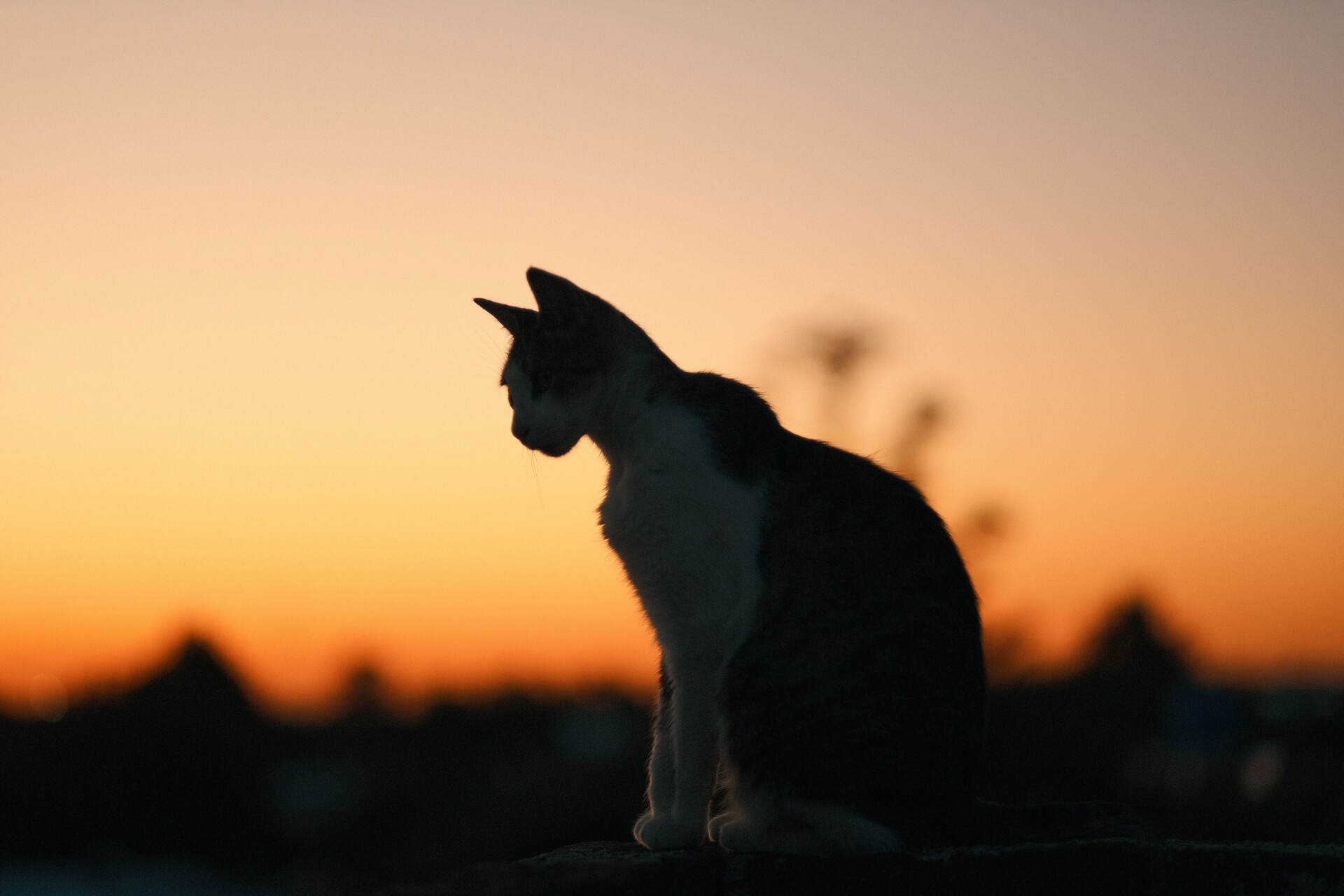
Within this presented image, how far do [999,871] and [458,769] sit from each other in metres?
20.0

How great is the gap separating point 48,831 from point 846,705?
68.7ft

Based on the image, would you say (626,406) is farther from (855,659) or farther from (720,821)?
(720,821)

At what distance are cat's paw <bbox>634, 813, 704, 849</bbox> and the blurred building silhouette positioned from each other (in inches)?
240

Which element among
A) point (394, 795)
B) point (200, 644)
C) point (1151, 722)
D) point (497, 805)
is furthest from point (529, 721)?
point (1151, 722)

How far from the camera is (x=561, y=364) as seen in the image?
398 cm

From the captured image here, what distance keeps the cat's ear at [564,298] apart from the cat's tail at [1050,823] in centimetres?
204

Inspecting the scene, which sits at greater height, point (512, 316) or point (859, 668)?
point (512, 316)

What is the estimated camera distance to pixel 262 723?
20.3m

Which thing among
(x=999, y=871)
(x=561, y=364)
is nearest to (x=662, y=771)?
(x=999, y=871)

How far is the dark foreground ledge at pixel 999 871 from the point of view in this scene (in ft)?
10.5

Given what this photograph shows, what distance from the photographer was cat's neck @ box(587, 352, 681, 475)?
3863mm

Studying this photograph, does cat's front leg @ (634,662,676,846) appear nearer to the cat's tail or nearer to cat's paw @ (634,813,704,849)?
cat's paw @ (634,813,704,849)

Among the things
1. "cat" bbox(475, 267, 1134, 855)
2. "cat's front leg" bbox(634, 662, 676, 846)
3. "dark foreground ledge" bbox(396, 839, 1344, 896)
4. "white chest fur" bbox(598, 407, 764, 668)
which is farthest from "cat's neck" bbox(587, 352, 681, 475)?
"dark foreground ledge" bbox(396, 839, 1344, 896)

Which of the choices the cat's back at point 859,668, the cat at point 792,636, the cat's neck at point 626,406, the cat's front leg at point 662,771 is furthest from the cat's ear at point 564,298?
the cat's front leg at point 662,771
